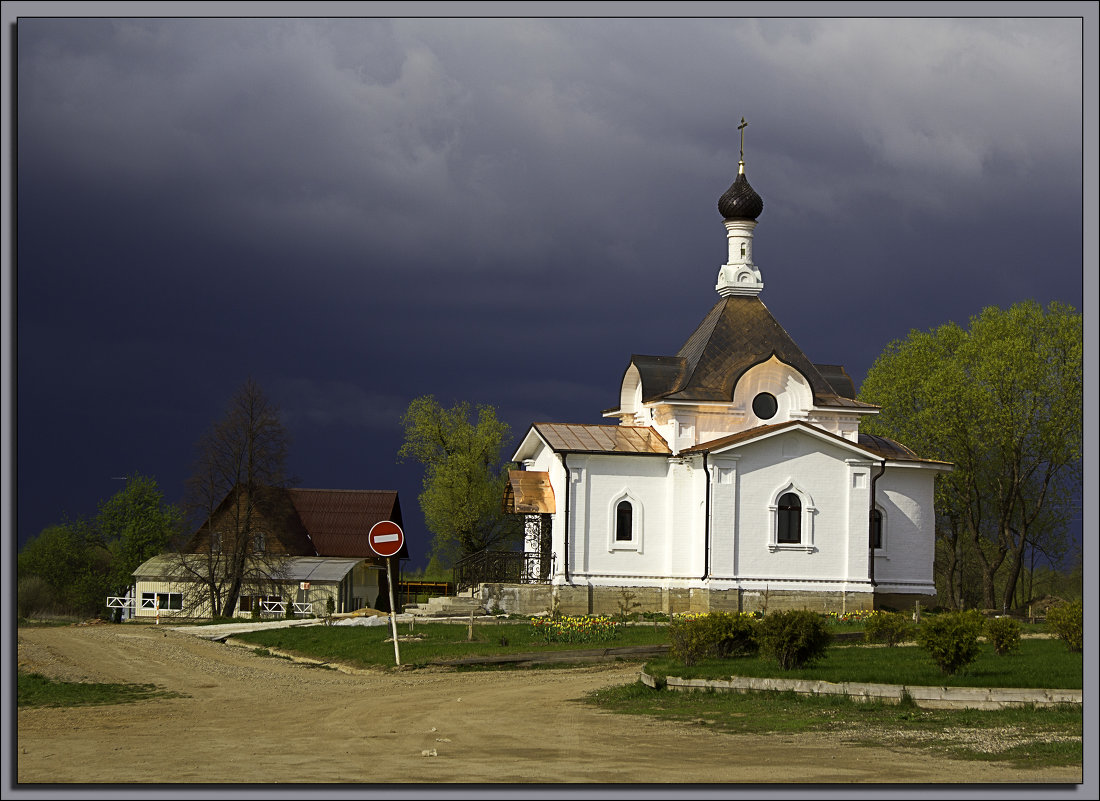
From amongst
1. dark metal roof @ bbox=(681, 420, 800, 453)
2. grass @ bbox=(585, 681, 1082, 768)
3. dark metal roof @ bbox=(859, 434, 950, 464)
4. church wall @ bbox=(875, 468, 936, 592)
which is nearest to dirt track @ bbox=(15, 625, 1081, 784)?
grass @ bbox=(585, 681, 1082, 768)

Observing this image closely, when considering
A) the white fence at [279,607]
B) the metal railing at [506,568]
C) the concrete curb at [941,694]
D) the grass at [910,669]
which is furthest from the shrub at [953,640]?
the white fence at [279,607]

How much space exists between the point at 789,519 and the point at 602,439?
5.14 meters

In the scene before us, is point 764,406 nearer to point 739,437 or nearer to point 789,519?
point 739,437

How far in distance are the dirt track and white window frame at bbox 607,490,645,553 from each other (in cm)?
1343

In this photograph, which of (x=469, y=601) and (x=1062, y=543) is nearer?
(x=469, y=601)

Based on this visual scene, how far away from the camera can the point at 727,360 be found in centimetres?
3444

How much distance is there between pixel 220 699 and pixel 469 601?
16098mm

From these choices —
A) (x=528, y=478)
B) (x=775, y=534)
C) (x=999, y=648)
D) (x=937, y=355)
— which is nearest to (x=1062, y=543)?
(x=937, y=355)

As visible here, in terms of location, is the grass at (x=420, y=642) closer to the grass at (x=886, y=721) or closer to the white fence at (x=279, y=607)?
the grass at (x=886, y=721)

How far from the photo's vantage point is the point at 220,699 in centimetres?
1714

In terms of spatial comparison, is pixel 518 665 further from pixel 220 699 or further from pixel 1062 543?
pixel 1062 543

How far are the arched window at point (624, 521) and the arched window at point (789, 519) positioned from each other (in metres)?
3.72

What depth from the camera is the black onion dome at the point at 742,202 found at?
36.3m

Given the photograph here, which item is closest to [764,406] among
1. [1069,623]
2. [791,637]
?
[1069,623]
